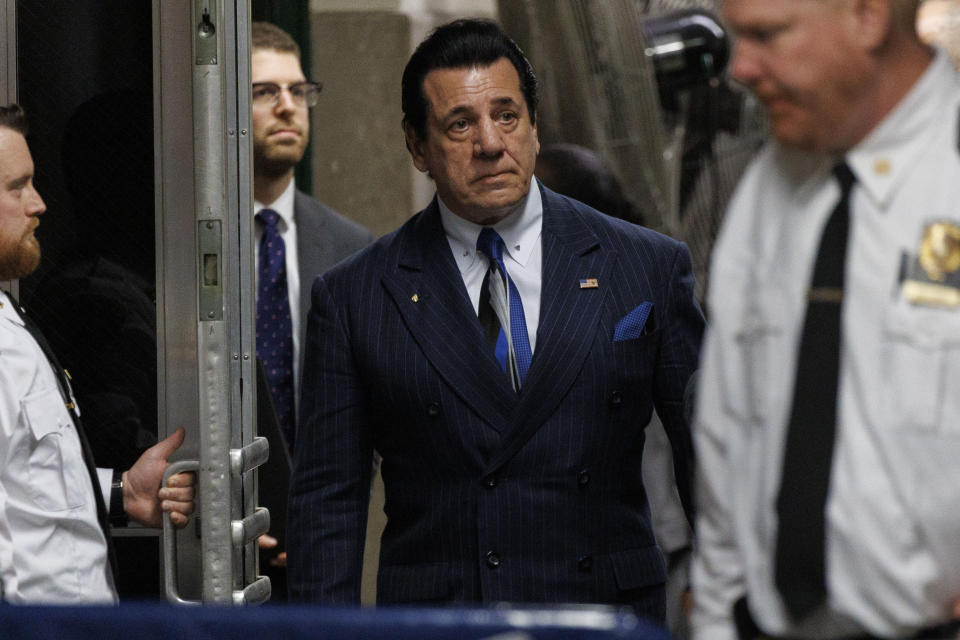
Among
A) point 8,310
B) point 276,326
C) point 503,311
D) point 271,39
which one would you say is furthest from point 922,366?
point 271,39

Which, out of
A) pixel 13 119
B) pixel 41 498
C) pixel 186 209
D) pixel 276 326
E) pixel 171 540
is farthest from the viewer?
pixel 276 326

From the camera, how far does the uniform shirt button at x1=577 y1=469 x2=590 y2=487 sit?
7.99 ft

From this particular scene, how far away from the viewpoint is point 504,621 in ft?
5.40

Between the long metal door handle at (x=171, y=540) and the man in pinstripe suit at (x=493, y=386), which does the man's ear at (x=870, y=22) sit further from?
the long metal door handle at (x=171, y=540)

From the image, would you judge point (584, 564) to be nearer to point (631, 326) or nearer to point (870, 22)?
point (631, 326)

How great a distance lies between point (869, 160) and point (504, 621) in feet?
2.17

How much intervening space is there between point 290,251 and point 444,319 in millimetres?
1330

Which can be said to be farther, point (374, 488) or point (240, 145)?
point (374, 488)

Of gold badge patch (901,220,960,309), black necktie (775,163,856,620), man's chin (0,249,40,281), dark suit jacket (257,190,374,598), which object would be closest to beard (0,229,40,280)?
man's chin (0,249,40,281)

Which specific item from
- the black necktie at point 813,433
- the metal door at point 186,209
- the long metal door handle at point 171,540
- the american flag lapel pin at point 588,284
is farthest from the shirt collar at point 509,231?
the black necktie at point 813,433

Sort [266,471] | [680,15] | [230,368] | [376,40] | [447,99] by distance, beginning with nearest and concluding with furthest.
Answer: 1. [447,99]
2. [230,368]
3. [266,471]
4. [680,15]
5. [376,40]

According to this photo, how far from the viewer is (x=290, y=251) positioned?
12.2ft

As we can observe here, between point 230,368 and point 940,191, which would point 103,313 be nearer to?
point 230,368

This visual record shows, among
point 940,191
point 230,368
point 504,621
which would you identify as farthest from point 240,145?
point 940,191
